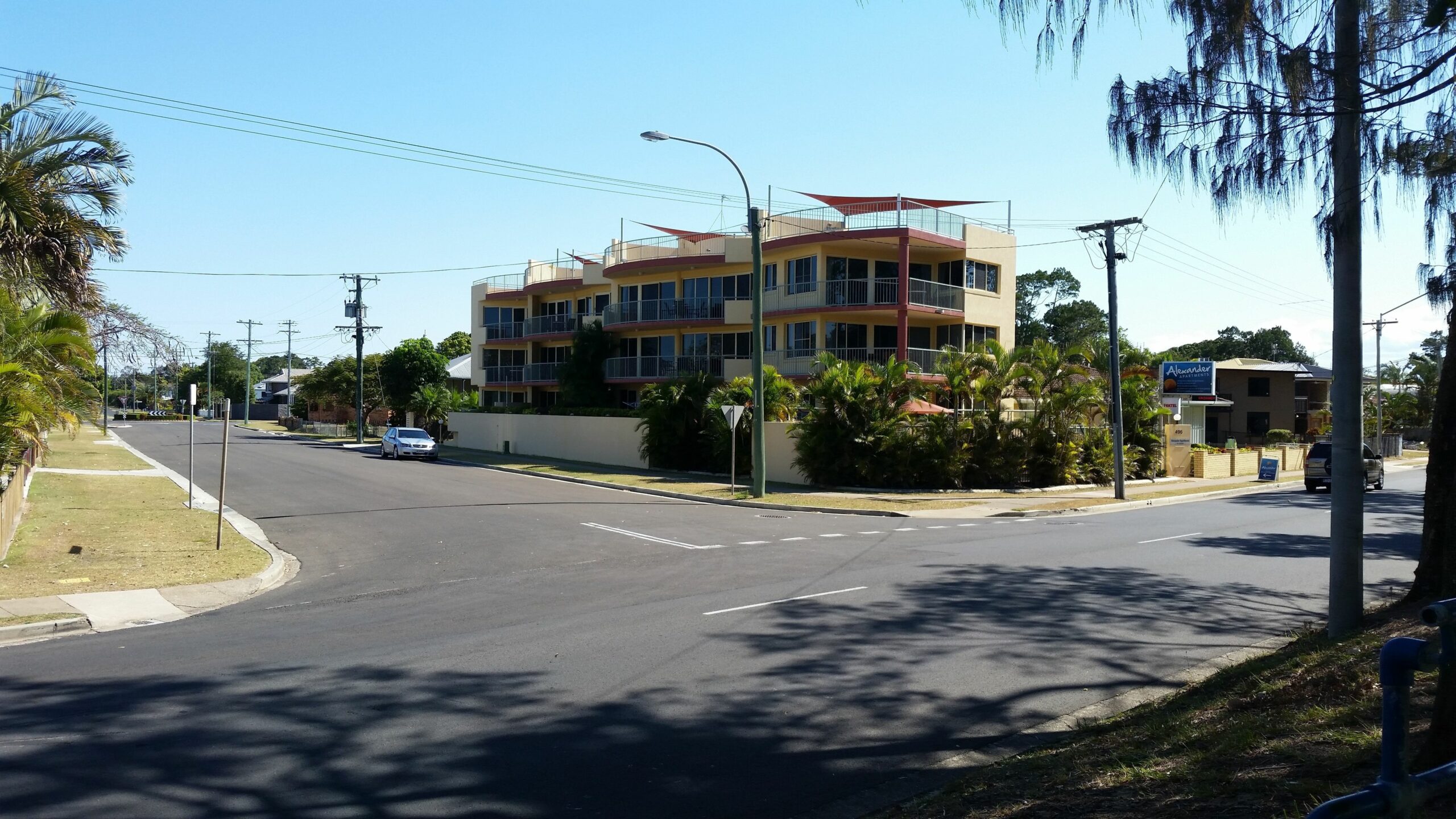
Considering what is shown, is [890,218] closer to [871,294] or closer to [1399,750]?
[871,294]

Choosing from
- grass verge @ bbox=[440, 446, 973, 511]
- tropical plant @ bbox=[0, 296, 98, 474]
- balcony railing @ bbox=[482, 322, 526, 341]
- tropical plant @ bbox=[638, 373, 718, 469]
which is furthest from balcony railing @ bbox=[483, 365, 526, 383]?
tropical plant @ bbox=[0, 296, 98, 474]

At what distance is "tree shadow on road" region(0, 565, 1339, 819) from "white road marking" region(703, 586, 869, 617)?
0.31 metres

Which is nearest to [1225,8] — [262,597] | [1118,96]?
[1118,96]

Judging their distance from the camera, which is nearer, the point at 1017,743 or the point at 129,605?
the point at 1017,743

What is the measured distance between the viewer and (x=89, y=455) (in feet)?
130

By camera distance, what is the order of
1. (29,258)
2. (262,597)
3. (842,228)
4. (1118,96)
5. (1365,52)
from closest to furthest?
(1365,52) → (1118,96) → (262,597) → (29,258) → (842,228)

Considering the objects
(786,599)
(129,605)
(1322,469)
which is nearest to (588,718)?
(786,599)

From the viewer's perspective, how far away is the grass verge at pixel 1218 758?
4.60 m

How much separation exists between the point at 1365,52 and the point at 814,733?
22.4 ft

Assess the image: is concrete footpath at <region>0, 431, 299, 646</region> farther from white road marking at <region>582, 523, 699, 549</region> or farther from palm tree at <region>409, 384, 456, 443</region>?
palm tree at <region>409, 384, 456, 443</region>

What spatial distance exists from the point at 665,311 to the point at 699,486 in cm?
1730

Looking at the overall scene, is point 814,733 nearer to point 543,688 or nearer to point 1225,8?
point 543,688

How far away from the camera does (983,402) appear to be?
104ft

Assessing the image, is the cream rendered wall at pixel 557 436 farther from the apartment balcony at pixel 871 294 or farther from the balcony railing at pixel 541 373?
the apartment balcony at pixel 871 294
